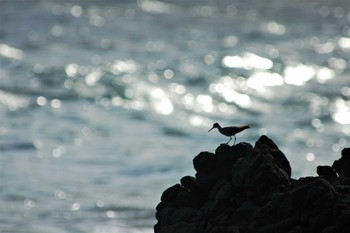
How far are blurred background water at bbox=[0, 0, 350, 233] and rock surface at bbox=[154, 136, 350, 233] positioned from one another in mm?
8087

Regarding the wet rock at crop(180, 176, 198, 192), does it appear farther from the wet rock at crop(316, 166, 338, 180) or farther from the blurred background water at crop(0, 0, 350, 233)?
the blurred background water at crop(0, 0, 350, 233)

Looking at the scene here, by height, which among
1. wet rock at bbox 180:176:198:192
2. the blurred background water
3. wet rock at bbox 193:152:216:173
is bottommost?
wet rock at bbox 180:176:198:192

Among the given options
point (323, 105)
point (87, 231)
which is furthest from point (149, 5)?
point (87, 231)

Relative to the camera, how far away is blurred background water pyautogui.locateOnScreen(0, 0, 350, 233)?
112 ft

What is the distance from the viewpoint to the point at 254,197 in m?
19.8

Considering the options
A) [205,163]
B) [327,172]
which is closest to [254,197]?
[205,163]

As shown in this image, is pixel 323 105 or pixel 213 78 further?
pixel 213 78

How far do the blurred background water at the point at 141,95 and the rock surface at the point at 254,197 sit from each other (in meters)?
8.09

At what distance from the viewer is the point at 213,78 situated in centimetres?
5944

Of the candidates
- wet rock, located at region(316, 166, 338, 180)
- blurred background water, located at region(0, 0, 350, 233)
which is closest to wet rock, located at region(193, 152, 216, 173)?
wet rock, located at region(316, 166, 338, 180)

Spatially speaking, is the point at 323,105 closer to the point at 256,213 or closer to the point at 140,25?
the point at 140,25

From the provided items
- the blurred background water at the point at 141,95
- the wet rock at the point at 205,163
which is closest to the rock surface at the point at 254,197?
the wet rock at the point at 205,163

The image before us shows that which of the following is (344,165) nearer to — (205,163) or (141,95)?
(205,163)

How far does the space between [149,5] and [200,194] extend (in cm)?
6881
